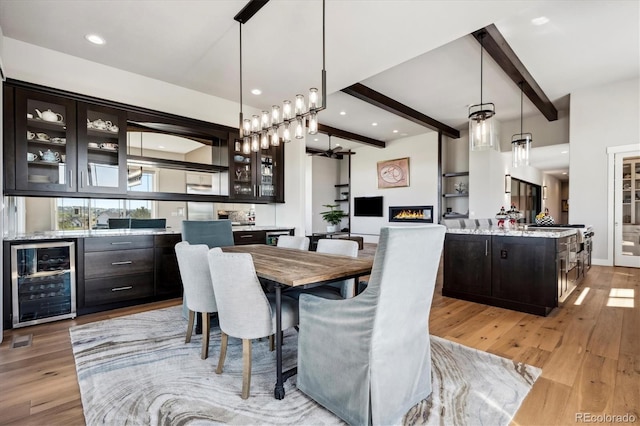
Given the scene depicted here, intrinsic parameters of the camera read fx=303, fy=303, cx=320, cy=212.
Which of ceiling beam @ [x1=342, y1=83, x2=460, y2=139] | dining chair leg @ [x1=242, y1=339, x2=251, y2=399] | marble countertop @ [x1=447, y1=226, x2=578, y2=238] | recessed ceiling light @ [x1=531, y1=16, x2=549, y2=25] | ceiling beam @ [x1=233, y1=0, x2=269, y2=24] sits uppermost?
recessed ceiling light @ [x1=531, y1=16, x2=549, y2=25]

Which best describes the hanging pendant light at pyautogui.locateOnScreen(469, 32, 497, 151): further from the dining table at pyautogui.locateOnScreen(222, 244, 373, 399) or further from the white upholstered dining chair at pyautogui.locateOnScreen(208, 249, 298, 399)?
the white upholstered dining chair at pyautogui.locateOnScreen(208, 249, 298, 399)

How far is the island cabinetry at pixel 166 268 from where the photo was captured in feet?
11.5

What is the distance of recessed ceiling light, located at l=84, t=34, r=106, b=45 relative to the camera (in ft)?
9.57

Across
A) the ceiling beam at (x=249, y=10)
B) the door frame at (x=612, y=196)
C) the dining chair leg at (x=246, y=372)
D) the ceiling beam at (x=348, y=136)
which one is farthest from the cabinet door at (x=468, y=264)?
the ceiling beam at (x=348, y=136)

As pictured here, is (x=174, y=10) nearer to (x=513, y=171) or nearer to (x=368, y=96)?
(x=368, y=96)

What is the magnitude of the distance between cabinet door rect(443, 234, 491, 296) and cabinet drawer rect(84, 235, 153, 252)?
3.51 m

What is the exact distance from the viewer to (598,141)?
5.27m

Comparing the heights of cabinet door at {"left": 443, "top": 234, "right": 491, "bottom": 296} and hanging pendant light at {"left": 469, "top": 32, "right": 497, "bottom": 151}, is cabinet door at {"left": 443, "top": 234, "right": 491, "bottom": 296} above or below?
below

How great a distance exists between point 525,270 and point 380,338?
Answer: 248 cm

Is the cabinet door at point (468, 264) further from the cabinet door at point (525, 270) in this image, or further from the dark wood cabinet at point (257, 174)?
the dark wood cabinet at point (257, 174)

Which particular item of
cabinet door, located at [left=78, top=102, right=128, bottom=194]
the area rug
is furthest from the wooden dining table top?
cabinet door, located at [left=78, top=102, right=128, bottom=194]

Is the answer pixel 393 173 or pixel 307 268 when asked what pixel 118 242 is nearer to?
pixel 307 268

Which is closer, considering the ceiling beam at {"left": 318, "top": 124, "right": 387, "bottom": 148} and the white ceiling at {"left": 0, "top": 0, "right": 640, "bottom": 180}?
the white ceiling at {"left": 0, "top": 0, "right": 640, "bottom": 180}

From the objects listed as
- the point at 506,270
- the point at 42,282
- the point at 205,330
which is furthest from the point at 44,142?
the point at 506,270
